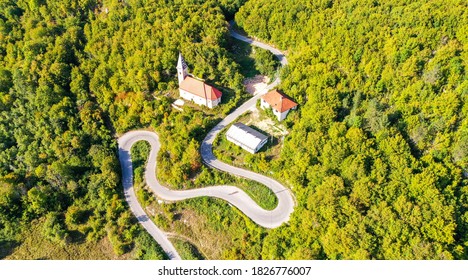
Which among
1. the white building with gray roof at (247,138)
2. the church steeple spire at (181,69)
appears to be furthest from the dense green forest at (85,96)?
the white building with gray roof at (247,138)

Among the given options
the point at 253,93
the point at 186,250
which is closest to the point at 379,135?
the point at 253,93

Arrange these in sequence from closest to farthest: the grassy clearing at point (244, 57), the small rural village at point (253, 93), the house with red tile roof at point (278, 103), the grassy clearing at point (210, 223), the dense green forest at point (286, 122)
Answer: the dense green forest at point (286, 122), the grassy clearing at point (210, 223), the small rural village at point (253, 93), the house with red tile roof at point (278, 103), the grassy clearing at point (244, 57)

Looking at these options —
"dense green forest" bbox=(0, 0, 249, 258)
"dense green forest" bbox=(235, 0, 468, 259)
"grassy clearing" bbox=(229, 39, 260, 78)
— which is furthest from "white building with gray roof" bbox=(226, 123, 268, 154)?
"grassy clearing" bbox=(229, 39, 260, 78)

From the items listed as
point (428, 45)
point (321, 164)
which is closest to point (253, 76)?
point (321, 164)

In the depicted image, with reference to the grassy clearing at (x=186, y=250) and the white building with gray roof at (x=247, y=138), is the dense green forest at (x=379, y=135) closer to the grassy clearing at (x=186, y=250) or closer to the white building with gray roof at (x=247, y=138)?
the white building with gray roof at (x=247, y=138)

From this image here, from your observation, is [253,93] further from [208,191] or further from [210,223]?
[210,223]
